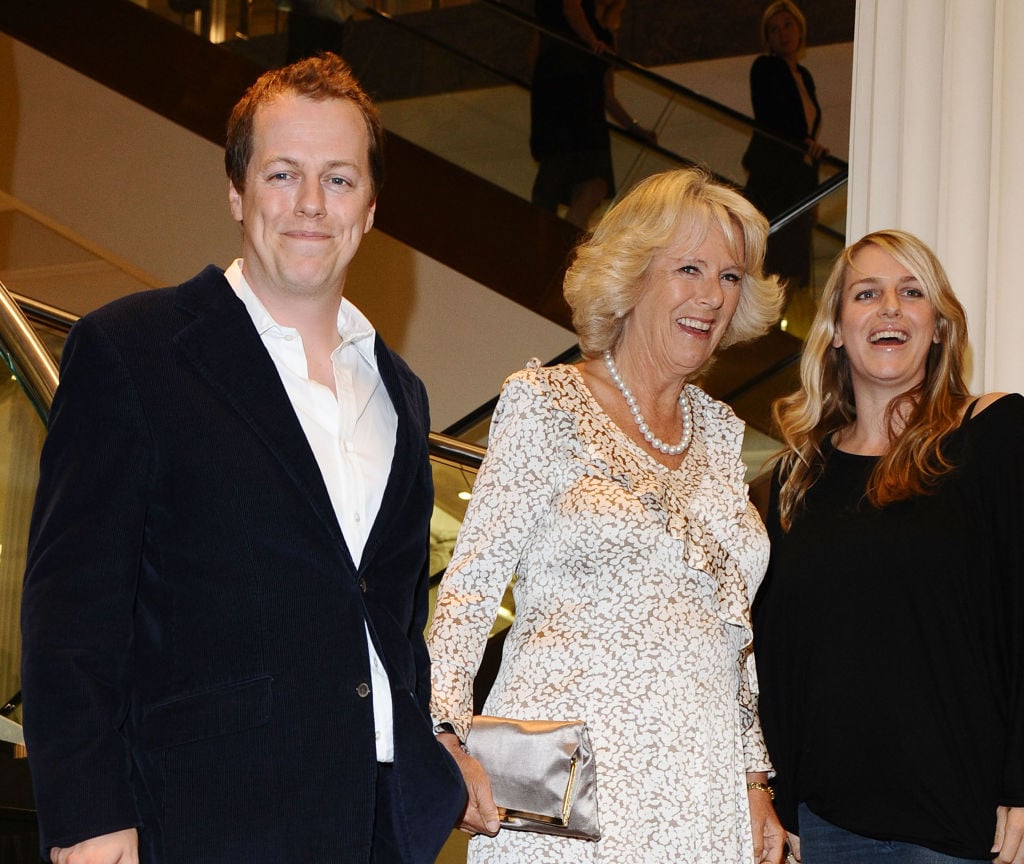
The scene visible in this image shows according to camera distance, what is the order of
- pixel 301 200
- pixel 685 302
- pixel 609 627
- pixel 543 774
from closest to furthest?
pixel 301 200 → pixel 543 774 → pixel 609 627 → pixel 685 302

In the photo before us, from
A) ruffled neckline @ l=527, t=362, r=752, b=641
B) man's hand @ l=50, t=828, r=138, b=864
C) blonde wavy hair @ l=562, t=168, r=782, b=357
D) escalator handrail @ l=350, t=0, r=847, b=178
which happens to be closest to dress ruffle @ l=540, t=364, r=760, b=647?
ruffled neckline @ l=527, t=362, r=752, b=641

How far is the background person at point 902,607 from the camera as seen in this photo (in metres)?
2.62

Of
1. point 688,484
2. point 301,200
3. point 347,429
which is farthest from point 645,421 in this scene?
point 301,200

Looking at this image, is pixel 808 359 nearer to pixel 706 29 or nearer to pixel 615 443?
pixel 615 443

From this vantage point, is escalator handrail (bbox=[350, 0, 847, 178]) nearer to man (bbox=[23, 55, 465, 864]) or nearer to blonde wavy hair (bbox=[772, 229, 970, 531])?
blonde wavy hair (bbox=[772, 229, 970, 531])

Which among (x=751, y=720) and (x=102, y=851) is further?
(x=751, y=720)

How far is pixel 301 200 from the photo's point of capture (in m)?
2.07

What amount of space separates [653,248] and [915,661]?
38.3 inches

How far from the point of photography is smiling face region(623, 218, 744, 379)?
2812mm

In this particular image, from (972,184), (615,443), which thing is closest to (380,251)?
(972,184)

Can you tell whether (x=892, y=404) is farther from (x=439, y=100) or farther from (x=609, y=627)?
(x=439, y=100)

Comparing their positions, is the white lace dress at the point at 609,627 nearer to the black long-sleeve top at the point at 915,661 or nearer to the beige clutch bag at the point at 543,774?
the beige clutch bag at the point at 543,774

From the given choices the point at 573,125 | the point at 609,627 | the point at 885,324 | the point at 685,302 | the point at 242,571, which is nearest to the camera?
the point at 242,571

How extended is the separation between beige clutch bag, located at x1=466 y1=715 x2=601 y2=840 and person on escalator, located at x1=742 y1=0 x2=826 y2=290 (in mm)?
4657
